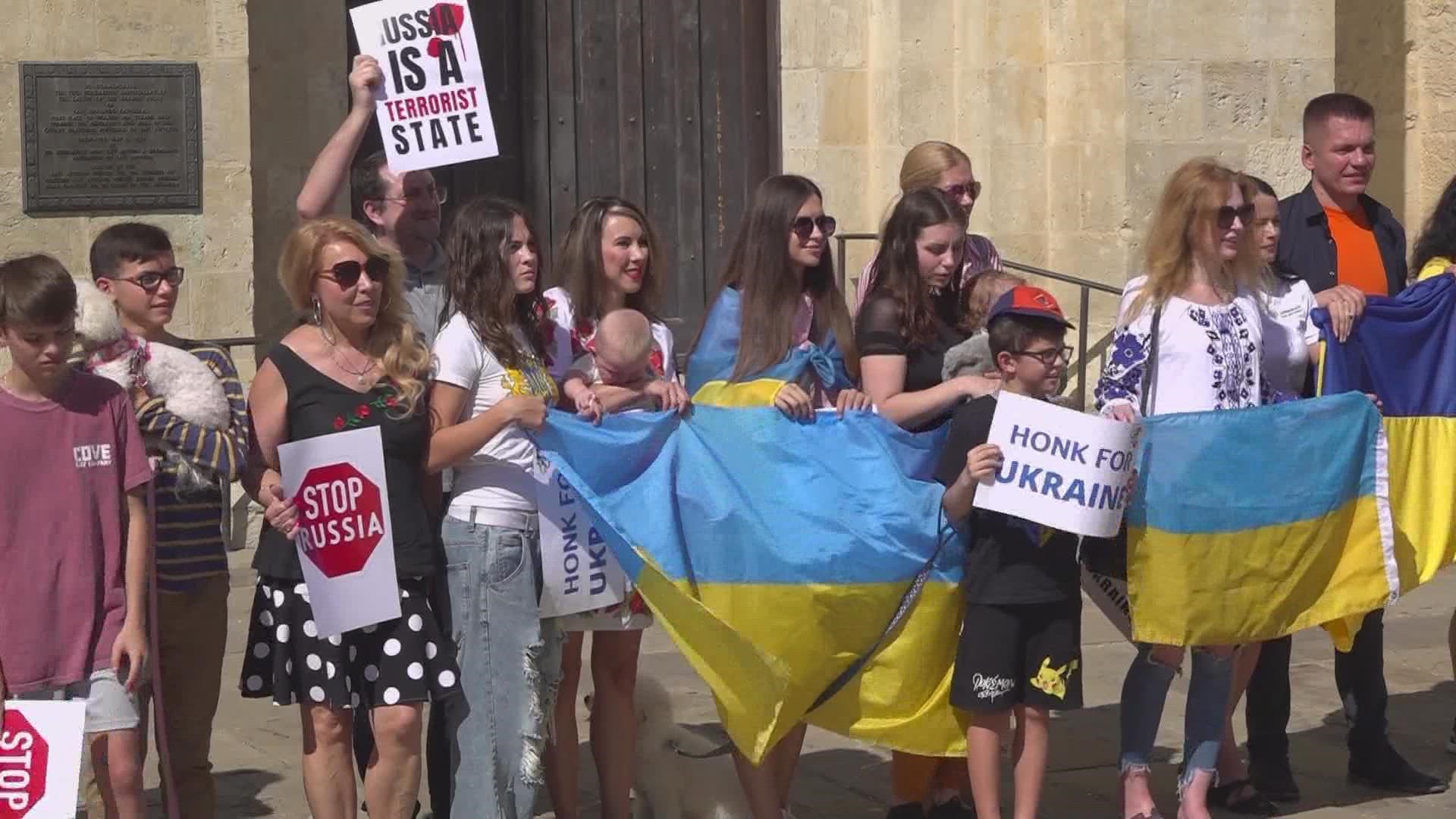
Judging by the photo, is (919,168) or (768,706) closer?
(768,706)

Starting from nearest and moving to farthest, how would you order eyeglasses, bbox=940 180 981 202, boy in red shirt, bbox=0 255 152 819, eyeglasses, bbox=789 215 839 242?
boy in red shirt, bbox=0 255 152 819, eyeglasses, bbox=789 215 839 242, eyeglasses, bbox=940 180 981 202

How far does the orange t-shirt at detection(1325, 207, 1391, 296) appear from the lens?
7129 mm

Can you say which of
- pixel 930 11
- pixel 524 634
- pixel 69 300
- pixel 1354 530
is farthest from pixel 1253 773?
pixel 930 11

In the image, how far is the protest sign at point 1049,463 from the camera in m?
5.73

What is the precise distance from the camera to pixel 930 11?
12477mm

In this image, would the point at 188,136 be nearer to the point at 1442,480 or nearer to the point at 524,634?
the point at 524,634

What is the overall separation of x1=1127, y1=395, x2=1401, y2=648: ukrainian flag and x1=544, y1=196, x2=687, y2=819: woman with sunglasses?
58.1 inches

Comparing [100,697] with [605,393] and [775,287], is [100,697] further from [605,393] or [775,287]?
[775,287]

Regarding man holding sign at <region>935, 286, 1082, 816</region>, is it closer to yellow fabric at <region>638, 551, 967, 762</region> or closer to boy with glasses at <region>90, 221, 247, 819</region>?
yellow fabric at <region>638, 551, 967, 762</region>

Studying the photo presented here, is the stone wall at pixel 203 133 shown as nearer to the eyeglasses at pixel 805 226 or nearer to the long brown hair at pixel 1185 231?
the eyeglasses at pixel 805 226

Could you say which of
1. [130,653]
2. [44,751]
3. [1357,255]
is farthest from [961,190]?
[44,751]

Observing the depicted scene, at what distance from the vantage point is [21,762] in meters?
4.91

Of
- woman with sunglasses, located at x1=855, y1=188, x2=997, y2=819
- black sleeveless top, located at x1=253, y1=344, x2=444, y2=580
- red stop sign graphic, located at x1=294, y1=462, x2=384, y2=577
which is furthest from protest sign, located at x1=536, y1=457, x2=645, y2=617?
woman with sunglasses, located at x1=855, y1=188, x2=997, y2=819

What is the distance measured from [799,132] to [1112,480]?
22.7ft
